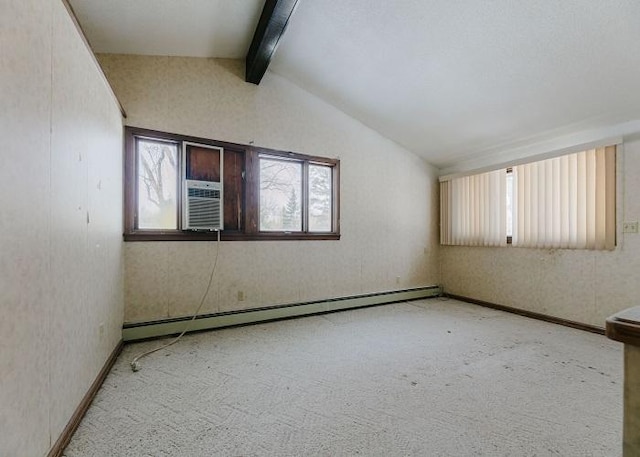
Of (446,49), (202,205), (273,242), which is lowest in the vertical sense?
(273,242)

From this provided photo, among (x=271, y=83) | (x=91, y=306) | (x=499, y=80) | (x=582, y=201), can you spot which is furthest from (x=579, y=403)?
(x=271, y=83)

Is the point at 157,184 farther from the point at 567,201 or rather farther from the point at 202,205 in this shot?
the point at 567,201

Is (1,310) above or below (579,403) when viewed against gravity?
above

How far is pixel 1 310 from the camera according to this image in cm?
101

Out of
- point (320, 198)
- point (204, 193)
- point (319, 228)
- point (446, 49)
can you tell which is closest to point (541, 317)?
point (319, 228)

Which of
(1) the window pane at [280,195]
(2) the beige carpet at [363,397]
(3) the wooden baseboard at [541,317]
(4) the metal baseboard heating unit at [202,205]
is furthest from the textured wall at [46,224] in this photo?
(3) the wooden baseboard at [541,317]

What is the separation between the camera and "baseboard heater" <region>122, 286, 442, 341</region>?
2971 millimetres

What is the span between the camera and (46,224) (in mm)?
1338

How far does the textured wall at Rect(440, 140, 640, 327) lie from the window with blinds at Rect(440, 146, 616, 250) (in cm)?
10

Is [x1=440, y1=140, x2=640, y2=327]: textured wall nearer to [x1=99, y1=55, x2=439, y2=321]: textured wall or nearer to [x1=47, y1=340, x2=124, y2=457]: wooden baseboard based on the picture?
[x1=99, y1=55, x2=439, y2=321]: textured wall

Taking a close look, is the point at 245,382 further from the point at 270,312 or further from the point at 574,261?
the point at 574,261

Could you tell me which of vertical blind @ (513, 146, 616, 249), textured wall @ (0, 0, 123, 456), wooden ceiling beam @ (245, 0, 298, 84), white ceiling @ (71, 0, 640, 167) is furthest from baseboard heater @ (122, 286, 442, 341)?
wooden ceiling beam @ (245, 0, 298, 84)

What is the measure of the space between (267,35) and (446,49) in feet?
5.69

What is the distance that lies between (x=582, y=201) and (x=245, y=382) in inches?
160
